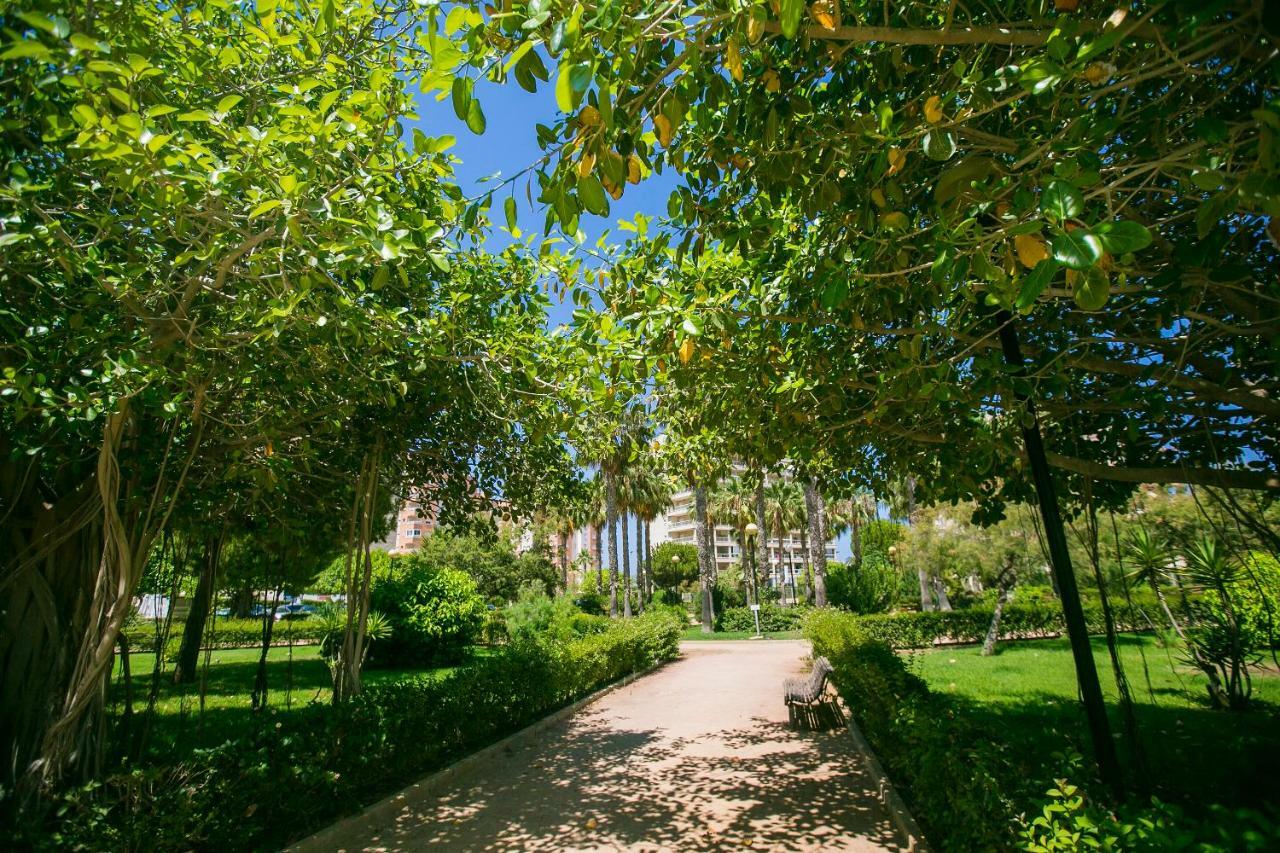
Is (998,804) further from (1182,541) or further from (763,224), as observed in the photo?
(1182,541)

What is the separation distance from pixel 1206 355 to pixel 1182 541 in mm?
3994

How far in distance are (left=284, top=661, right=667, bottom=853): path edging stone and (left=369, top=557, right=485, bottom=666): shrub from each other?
7.59 metres

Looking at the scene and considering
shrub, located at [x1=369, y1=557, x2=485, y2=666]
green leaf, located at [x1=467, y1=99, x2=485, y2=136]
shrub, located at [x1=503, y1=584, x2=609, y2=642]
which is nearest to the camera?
green leaf, located at [x1=467, y1=99, x2=485, y2=136]

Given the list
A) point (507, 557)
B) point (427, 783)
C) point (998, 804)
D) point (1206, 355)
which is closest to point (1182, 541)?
point (1206, 355)

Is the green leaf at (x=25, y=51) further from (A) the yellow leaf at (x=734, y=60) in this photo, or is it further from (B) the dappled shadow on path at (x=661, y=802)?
(B) the dappled shadow on path at (x=661, y=802)

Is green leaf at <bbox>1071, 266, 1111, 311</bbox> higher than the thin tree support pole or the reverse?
higher

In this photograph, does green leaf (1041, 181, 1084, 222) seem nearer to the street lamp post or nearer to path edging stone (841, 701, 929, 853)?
path edging stone (841, 701, 929, 853)

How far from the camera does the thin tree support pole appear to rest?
3352 mm

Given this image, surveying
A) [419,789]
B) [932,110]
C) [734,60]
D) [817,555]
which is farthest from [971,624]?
[734,60]

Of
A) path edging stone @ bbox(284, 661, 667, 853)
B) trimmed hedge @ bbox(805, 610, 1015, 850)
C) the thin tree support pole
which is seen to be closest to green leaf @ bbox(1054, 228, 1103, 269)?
the thin tree support pole

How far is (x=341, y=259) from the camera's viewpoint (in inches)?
124

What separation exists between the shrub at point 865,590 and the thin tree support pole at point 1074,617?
1090 inches

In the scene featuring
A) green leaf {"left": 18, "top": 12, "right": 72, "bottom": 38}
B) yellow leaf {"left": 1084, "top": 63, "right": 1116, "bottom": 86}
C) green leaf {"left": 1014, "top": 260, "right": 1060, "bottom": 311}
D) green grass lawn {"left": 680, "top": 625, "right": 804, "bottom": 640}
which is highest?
yellow leaf {"left": 1084, "top": 63, "right": 1116, "bottom": 86}

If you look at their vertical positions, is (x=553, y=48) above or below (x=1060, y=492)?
above
